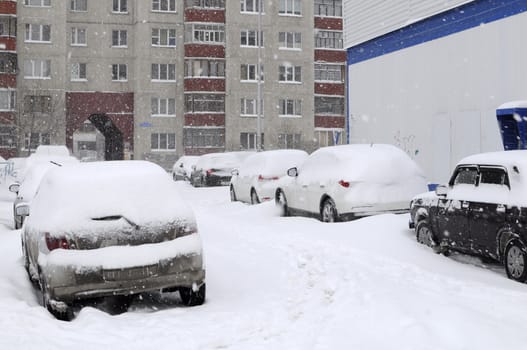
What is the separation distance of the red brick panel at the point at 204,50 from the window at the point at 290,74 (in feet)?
17.0

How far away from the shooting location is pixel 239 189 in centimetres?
2111

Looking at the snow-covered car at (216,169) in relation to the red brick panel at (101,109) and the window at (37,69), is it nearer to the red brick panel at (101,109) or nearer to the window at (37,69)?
the red brick panel at (101,109)

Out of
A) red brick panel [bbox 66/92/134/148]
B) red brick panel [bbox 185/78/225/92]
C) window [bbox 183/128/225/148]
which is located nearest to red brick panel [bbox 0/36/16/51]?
red brick panel [bbox 66/92/134/148]

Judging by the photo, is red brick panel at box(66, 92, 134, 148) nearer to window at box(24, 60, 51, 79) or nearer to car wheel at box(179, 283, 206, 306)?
window at box(24, 60, 51, 79)

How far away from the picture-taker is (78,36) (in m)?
55.4

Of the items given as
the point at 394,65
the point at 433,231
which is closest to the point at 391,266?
the point at 433,231

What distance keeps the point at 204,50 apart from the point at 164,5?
16.2 ft

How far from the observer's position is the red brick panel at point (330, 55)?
5919 centimetres

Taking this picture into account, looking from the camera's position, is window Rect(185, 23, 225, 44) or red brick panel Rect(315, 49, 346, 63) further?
red brick panel Rect(315, 49, 346, 63)

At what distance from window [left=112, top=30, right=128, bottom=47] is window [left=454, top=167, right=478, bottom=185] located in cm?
4872

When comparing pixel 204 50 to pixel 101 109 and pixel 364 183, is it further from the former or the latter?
pixel 364 183

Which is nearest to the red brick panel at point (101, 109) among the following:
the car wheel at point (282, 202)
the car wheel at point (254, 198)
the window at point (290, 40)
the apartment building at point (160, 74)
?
the apartment building at point (160, 74)

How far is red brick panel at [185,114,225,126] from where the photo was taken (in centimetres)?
5522

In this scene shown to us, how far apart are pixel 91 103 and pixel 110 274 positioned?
49.4 meters
